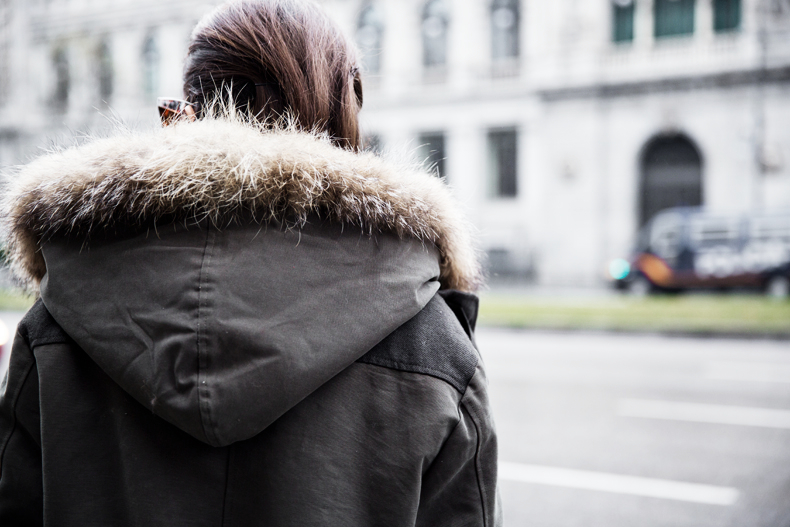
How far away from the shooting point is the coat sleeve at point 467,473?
1.12 m

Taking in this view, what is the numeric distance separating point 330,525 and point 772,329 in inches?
419

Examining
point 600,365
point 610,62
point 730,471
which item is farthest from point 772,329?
point 610,62

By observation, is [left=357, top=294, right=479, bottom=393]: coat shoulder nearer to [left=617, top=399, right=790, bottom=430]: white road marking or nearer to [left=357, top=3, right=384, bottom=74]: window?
[left=617, top=399, right=790, bottom=430]: white road marking

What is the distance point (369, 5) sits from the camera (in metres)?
23.8

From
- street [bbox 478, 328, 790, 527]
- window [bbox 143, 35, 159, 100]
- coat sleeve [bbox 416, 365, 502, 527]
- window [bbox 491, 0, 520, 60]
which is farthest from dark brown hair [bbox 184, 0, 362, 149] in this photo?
window [bbox 143, 35, 159, 100]

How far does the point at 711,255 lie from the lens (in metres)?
15.9

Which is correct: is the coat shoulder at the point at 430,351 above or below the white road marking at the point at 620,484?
above

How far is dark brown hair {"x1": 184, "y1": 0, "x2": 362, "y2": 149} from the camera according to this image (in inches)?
46.8

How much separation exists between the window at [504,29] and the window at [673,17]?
4.28 meters

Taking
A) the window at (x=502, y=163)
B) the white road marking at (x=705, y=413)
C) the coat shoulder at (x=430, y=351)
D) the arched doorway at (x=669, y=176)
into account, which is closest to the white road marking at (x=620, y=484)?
the white road marking at (x=705, y=413)

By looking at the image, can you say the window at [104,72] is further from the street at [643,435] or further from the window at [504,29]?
the street at [643,435]

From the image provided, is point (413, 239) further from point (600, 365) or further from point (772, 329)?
point (772, 329)

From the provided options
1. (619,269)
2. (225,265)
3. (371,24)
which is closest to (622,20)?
(619,269)

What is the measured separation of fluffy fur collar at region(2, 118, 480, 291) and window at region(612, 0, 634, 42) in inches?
846
